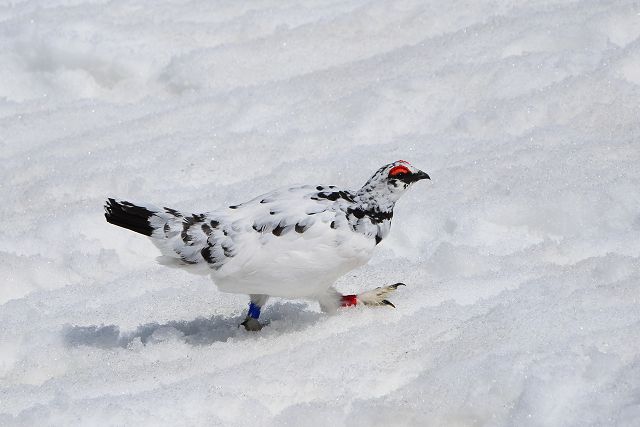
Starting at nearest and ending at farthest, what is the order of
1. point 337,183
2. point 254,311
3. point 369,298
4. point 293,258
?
point 293,258
point 254,311
point 369,298
point 337,183

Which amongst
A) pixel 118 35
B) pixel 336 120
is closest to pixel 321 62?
pixel 336 120

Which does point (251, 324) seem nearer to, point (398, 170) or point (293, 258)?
point (293, 258)

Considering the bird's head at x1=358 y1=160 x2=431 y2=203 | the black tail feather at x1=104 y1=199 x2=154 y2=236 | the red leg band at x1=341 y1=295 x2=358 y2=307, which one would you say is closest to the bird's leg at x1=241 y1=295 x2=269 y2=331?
the red leg band at x1=341 y1=295 x2=358 y2=307

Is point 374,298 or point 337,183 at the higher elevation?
point 337,183

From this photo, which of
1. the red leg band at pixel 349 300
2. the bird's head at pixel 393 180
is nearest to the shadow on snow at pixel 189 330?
the red leg band at pixel 349 300

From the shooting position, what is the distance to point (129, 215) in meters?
4.51

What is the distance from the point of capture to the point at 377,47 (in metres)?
7.82

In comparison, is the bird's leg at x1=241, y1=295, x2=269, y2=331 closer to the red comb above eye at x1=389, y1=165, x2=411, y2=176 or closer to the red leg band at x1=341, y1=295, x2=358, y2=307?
the red leg band at x1=341, y1=295, x2=358, y2=307

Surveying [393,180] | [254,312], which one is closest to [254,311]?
[254,312]

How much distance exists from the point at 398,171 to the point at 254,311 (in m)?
0.91

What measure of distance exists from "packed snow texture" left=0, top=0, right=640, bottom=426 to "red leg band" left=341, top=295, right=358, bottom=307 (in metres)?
0.04

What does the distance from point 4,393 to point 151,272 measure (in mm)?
1304

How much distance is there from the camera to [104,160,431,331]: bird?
440 cm

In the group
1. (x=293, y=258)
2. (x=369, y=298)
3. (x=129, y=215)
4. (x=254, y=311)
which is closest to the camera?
(x=293, y=258)
